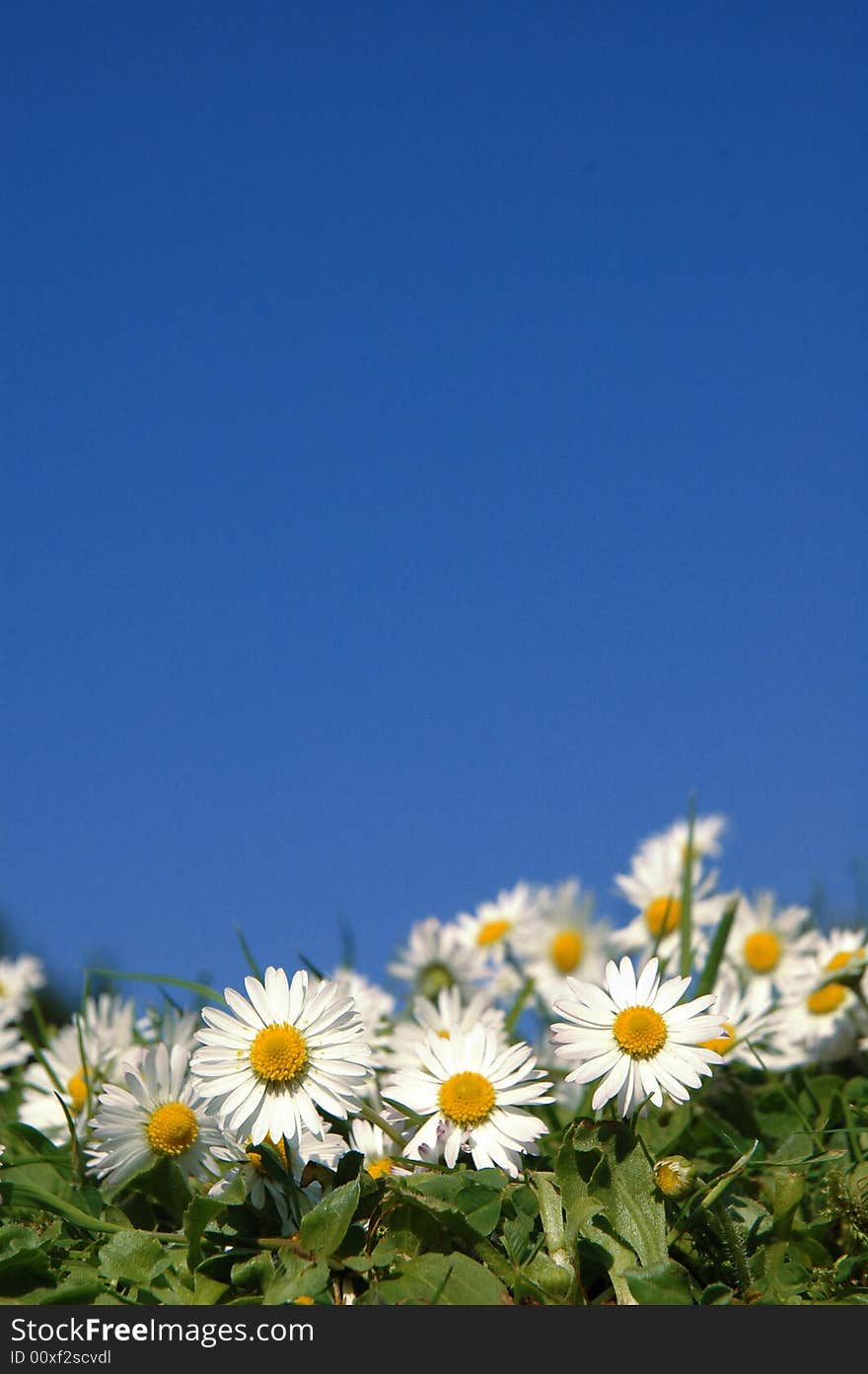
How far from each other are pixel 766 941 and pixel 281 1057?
7.23ft

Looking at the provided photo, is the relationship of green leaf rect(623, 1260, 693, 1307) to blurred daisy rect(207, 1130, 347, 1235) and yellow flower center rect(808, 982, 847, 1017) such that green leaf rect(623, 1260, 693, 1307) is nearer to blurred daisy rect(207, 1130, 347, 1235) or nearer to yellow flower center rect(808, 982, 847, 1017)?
blurred daisy rect(207, 1130, 347, 1235)

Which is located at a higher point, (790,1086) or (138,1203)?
(790,1086)

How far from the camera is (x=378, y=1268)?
6.07 ft

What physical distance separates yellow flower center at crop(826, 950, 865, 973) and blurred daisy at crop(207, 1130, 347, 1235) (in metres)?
1.50

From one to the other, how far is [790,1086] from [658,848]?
1.29 m

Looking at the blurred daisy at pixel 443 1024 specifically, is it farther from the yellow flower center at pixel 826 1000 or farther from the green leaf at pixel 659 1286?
the yellow flower center at pixel 826 1000

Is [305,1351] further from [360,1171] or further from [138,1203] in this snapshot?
[138,1203]

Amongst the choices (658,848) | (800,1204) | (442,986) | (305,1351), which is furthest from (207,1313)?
(658,848)

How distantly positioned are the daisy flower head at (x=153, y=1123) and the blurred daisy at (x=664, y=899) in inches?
65.1

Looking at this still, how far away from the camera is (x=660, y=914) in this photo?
3.76 m

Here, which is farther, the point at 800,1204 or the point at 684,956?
the point at 684,956

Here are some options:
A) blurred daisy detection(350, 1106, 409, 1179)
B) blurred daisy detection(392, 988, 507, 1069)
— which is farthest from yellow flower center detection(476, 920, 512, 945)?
blurred daisy detection(350, 1106, 409, 1179)

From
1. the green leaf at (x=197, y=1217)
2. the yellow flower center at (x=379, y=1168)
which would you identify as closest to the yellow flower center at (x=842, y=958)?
the yellow flower center at (x=379, y=1168)

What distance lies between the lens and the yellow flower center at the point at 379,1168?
2057mm
